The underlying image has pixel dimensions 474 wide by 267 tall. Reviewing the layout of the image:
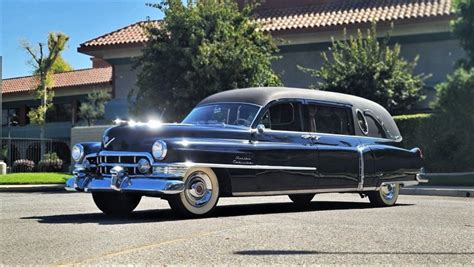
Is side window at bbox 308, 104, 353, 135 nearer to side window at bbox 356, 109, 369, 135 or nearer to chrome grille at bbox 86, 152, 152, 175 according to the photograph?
side window at bbox 356, 109, 369, 135

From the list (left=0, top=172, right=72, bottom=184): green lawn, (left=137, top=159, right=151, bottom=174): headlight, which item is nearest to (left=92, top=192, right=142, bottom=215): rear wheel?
(left=137, top=159, right=151, bottom=174): headlight

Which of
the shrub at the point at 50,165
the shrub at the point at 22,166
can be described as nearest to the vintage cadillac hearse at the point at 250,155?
the shrub at the point at 50,165

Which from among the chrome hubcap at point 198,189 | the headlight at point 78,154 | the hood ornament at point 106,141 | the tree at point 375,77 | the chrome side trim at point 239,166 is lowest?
the chrome hubcap at point 198,189

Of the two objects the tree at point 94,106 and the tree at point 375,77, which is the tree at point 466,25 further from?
the tree at point 94,106

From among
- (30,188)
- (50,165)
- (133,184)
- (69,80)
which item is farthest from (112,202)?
(69,80)

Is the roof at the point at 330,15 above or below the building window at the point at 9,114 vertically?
above

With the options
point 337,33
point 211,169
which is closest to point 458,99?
point 337,33

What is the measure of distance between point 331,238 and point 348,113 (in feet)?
15.0

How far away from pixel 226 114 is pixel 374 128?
3.19m

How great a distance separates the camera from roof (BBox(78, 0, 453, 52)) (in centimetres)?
2547

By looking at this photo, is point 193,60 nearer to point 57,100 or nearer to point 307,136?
point 307,136

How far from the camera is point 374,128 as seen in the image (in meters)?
10.9

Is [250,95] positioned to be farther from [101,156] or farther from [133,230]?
[133,230]

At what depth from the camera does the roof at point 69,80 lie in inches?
1617
